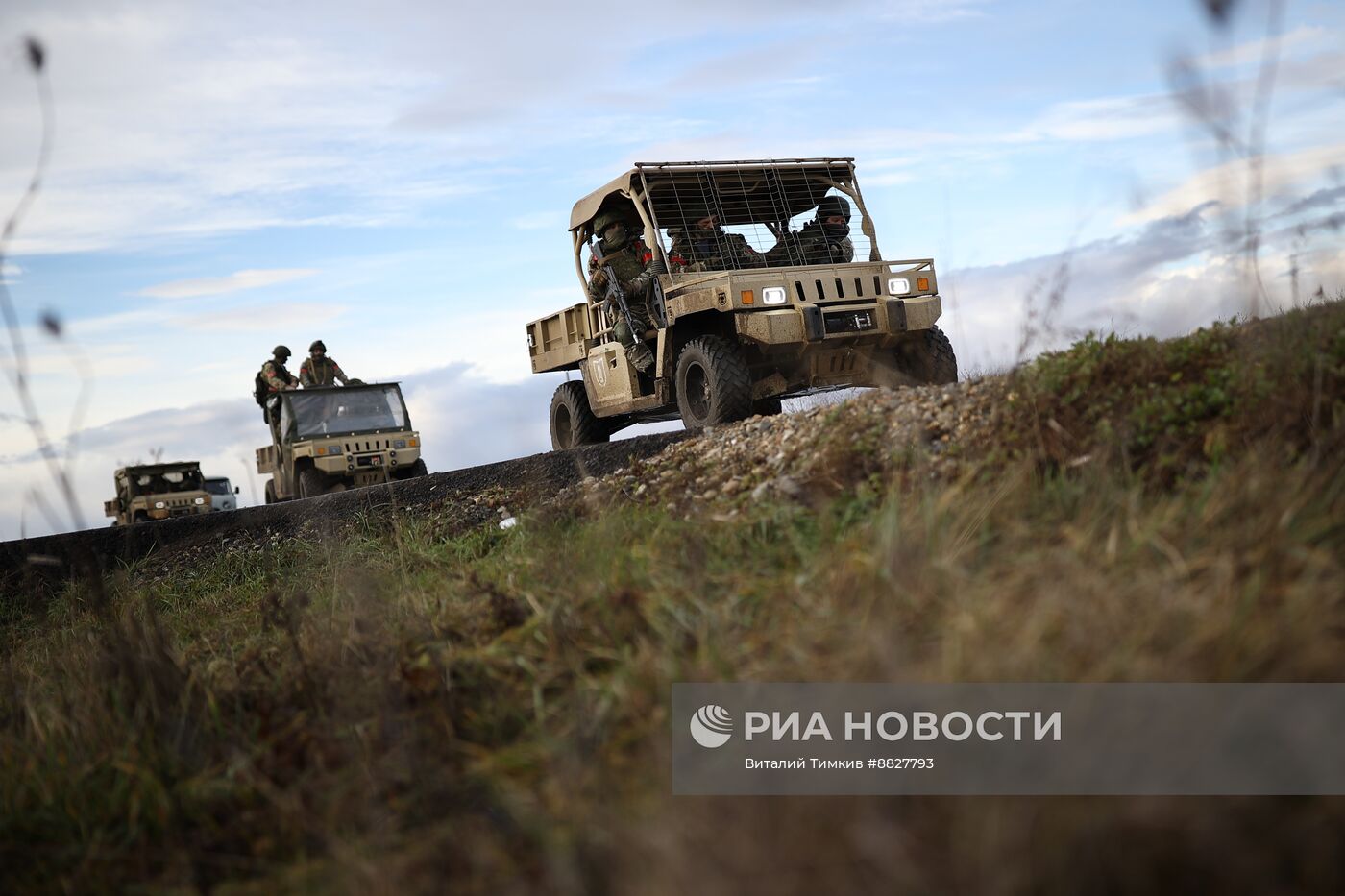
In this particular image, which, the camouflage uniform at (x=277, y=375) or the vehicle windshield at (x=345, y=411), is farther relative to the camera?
the camouflage uniform at (x=277, y=375)

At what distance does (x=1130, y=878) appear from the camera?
2.01 metres

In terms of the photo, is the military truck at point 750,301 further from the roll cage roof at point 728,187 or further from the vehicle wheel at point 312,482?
the vehicle wheel at point 312,482

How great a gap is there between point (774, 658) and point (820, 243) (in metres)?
7.49

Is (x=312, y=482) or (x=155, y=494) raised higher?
(x=155, y=494)

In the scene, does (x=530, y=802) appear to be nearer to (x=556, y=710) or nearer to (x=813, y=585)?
(x=556, y=710)

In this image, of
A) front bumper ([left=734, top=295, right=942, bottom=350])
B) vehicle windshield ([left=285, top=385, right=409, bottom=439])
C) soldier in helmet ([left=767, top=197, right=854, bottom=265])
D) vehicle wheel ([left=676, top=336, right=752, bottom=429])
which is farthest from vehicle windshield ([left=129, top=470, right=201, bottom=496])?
front bumper ([left=734, top=295, right=942, bottom=350])

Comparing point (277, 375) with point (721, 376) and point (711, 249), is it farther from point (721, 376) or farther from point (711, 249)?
point (721, 376)

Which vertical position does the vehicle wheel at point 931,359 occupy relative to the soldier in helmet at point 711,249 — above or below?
below

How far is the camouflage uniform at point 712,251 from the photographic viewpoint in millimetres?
9688

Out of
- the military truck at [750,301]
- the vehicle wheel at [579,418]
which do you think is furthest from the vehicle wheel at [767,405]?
A: the vehicle wheel at [579,418]

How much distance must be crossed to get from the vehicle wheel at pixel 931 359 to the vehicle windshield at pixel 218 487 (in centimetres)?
2045

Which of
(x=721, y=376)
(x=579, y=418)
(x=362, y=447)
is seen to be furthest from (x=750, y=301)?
(x=362, y=447)

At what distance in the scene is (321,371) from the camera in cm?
1559

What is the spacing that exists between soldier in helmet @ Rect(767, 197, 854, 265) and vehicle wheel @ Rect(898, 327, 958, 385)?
1.17m
